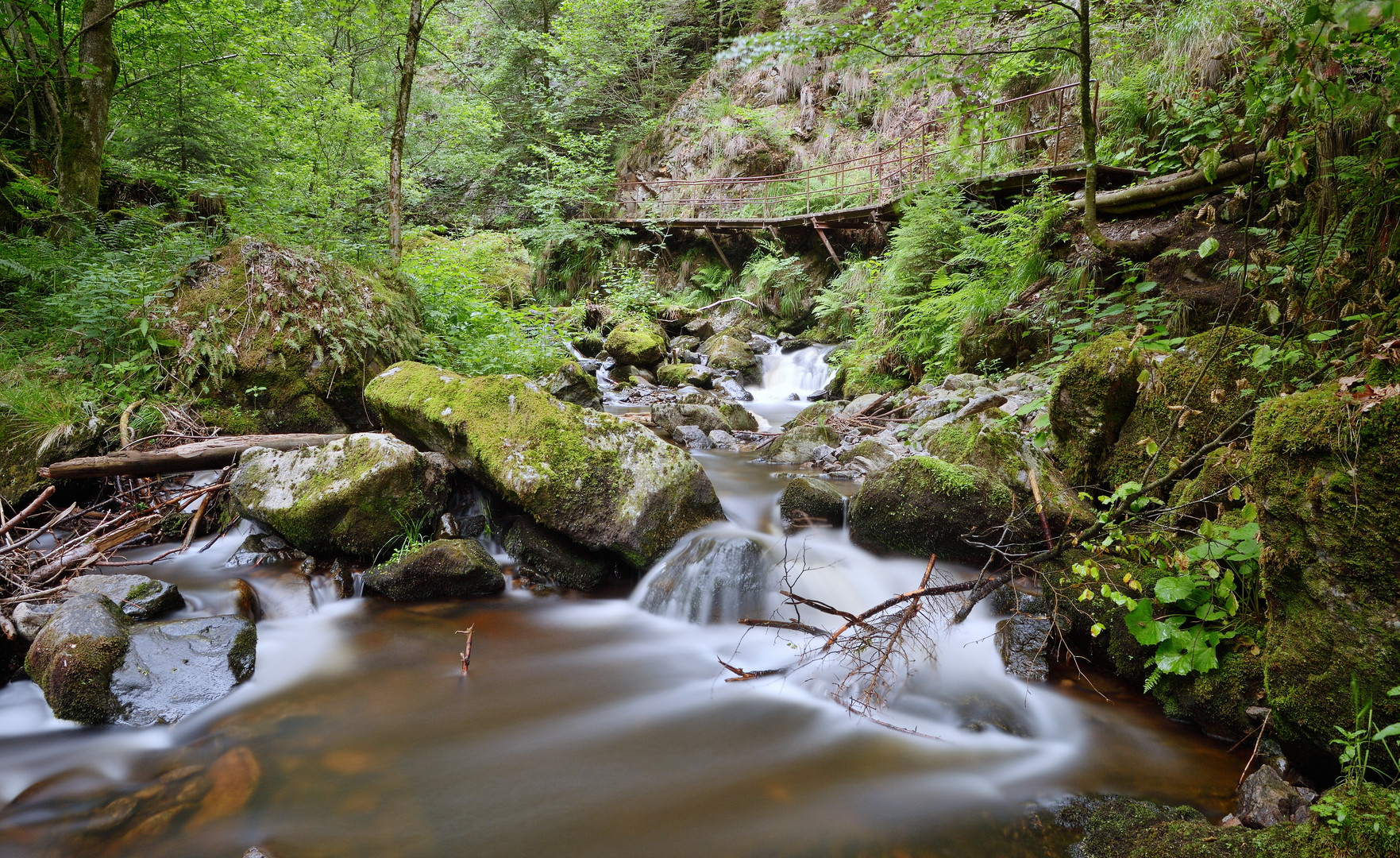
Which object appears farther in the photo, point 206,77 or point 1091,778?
point 206,77

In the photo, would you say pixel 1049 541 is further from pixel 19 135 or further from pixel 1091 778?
pixel 19 135

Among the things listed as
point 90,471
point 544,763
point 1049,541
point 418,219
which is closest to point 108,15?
point 90,471

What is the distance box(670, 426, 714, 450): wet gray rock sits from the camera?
8.70 meters

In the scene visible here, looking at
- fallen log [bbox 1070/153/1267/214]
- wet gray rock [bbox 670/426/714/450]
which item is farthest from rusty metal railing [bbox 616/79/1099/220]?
wet gray rock [bbox 670/426/714/450]

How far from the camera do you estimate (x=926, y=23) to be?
4.56 m

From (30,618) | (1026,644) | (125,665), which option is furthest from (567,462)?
(1026,644)

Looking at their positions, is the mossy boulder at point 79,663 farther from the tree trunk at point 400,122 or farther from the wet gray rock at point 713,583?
the tree trunk at point 400,122

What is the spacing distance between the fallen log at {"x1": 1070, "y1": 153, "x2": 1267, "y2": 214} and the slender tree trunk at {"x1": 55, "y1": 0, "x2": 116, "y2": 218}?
34.2 feet

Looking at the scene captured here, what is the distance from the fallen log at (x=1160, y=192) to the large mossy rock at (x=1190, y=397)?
2593 millimetres

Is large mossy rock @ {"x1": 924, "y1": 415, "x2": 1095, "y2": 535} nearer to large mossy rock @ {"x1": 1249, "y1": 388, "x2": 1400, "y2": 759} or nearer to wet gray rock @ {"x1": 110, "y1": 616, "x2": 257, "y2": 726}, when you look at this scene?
large mossy rock @ {"x1": 1249, "y1": 388, "x2": 1400, "y2": 759}

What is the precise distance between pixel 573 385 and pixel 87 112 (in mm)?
6192

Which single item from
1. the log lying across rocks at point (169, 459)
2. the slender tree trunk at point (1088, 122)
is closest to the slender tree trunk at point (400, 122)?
the log lying across rocks at point (169, 459)

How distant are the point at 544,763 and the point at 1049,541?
3.13 metres

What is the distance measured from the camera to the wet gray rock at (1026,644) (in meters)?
3.44
